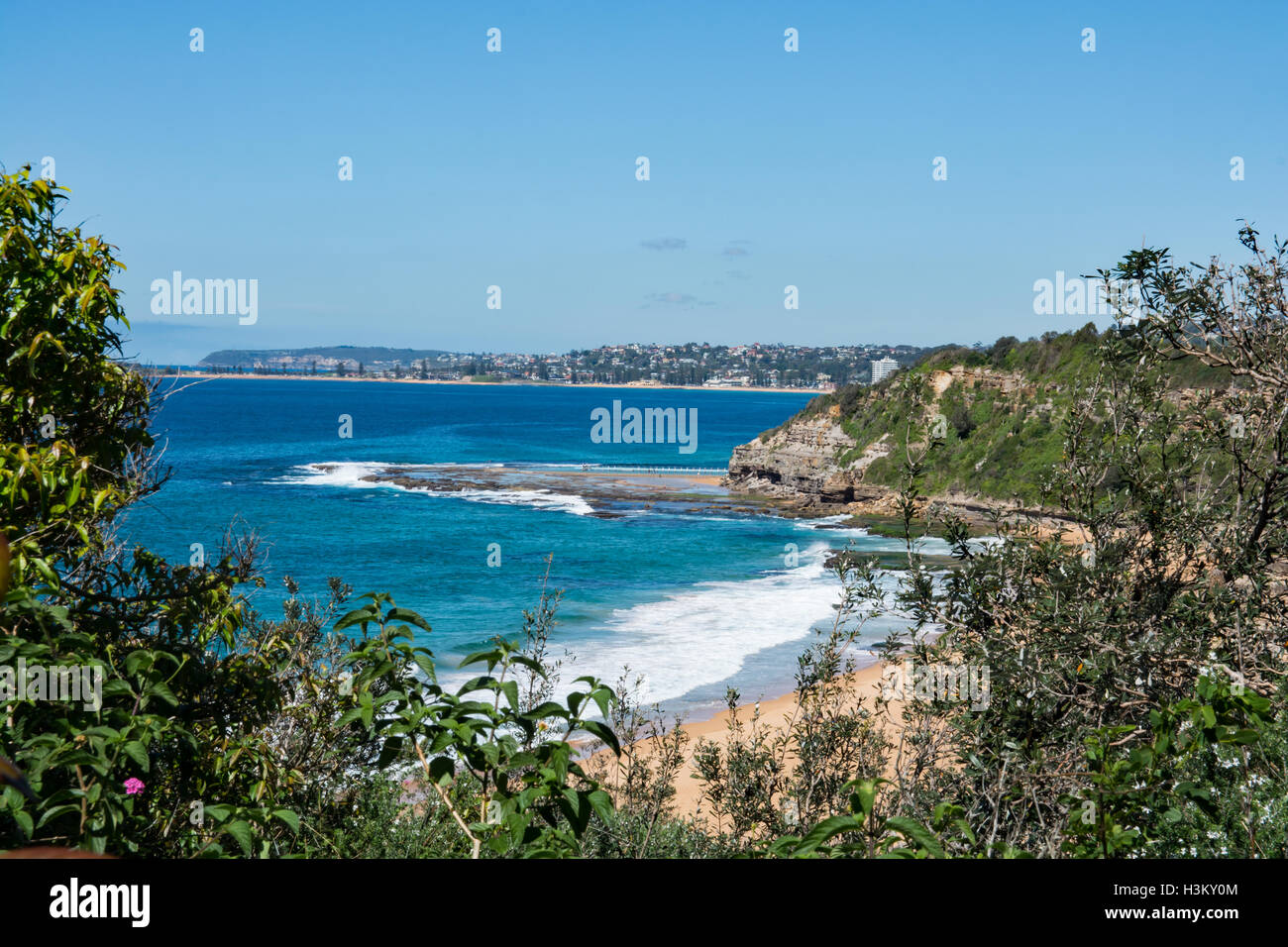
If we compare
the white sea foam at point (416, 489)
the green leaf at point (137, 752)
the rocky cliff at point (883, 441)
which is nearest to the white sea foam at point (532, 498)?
the white sea foam at point (416, 489)

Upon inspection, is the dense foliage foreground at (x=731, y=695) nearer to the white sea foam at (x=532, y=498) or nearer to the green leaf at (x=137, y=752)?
the green leaf at (x=137, y=752)

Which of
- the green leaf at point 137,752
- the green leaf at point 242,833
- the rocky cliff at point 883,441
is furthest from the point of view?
the rocky cliff at point 883,441

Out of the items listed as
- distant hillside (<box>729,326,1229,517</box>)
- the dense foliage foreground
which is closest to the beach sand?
the dense foliage foreground

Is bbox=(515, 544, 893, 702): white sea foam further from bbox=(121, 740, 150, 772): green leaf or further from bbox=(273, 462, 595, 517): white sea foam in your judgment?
bbox=(273, 462, 595, 517): white sea foam

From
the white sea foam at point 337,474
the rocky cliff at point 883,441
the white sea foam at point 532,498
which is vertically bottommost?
the white sea foam at point 532,498

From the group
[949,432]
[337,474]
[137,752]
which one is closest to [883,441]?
[949,432]

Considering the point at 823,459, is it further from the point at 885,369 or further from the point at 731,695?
the point at 731,695

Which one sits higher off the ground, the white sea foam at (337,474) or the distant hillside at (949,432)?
the distant hillside at (949,432)
